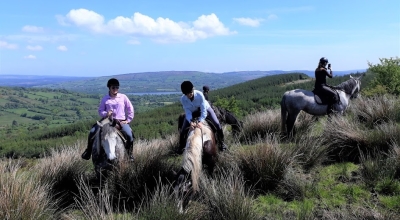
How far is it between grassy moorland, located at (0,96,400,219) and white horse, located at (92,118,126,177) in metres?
0.17

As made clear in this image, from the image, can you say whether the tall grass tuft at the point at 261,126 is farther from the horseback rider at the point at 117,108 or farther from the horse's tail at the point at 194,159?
the horse's tail at the point at 194,159

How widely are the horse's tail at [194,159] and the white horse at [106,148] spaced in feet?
3.91

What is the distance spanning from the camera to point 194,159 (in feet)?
14.9

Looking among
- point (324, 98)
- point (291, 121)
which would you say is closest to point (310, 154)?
point (291, 121)

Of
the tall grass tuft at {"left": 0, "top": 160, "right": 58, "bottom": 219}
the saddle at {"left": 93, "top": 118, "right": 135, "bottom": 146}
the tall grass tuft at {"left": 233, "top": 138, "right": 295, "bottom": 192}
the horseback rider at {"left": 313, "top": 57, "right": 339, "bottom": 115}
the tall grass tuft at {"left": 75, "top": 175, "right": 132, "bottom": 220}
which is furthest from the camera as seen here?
the horseback rider at {"left": 313, "top": 57, "right": 339, "bottom": 115}

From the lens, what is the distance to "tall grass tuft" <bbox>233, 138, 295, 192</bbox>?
510cm

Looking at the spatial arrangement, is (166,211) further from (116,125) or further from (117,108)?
(117,108)

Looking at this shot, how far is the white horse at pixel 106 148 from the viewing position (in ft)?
16.2

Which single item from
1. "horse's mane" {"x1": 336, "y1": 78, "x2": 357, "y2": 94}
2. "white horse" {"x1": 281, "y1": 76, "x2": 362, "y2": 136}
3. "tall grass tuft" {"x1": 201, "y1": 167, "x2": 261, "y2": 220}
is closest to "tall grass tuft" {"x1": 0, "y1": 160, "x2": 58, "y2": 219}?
"tall grass tuft" {"x1": 201, "y1": 167, "x2": 261, "y2": 220}

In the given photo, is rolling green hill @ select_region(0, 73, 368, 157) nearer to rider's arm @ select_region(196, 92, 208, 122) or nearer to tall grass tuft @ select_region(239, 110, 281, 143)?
tall grass tuft @ select_region(239, 110, 281, 143)

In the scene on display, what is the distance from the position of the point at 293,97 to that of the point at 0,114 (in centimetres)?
16119

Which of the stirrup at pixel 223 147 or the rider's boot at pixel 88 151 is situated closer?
the rider's boot at pixel 88 151

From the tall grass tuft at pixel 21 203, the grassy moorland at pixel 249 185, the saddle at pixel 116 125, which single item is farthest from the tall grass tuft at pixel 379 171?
the tall grass tuft at pixel 21 203

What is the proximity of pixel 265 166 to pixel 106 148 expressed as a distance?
2.56m
